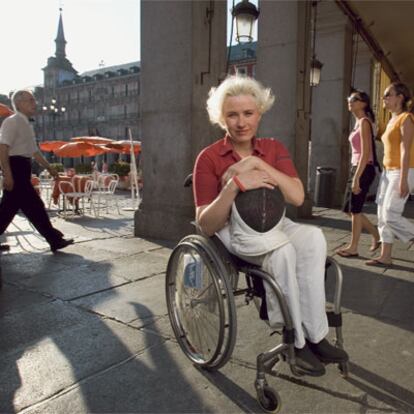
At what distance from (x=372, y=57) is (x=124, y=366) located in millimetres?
13583

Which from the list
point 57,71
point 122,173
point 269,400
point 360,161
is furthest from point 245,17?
point 57,71

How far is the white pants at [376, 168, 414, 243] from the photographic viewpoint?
401 cm

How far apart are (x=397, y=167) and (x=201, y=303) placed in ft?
9.23

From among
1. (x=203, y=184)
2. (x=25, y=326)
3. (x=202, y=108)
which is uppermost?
(x=202, y=108)

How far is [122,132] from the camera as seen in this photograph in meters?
68.3

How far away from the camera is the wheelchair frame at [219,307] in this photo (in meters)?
1.79

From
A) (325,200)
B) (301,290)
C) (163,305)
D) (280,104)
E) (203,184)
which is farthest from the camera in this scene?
(325,200)

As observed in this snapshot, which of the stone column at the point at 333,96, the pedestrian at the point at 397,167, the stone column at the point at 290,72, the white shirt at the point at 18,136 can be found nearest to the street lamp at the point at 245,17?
the stone column at the point at 290,72

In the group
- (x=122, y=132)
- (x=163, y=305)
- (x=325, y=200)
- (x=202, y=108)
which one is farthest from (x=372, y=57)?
(x=122, y=132)

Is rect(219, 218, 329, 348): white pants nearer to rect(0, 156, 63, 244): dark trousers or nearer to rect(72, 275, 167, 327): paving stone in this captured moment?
rect(72, 275, 167, 327): paving stone

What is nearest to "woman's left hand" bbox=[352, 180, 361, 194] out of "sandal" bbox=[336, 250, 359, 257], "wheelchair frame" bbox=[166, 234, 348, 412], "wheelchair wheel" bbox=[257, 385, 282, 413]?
"sandal" bbox=[336, 250, 359, 257]

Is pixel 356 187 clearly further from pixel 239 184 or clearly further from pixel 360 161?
pixel 239 184

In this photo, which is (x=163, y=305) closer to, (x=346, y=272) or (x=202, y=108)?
(x=346, y=272)

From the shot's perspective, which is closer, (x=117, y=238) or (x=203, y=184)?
(x=203, y=184)
